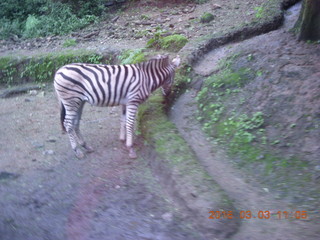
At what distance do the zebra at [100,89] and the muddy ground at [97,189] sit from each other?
593 millimetres

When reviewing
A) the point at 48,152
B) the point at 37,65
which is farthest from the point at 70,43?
the point at 48,152

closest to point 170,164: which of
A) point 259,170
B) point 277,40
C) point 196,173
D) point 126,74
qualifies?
point 196,173

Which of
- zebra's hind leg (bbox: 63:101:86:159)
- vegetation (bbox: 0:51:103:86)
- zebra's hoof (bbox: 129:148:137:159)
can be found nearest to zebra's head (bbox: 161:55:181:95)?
zebra's hoof (bbox: 129:148:137:159)

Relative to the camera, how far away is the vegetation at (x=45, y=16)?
14969 millimetres

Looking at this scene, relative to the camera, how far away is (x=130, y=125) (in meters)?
6.40

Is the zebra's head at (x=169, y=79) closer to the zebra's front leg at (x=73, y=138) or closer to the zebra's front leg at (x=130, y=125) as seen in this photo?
the zebra's front leg at (x=130, y=125)

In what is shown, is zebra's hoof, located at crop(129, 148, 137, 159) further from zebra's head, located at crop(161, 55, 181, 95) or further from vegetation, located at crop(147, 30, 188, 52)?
vegetation, located at crop(147, 30, 188, 52)

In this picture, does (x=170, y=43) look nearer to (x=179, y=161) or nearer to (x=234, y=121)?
(x=234, y=121)

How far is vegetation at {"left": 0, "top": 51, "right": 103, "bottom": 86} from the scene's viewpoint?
1128 cm

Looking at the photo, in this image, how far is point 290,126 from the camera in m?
5.98

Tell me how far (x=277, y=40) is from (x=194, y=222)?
19.0ft

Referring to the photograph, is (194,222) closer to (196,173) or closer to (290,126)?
(196,173)

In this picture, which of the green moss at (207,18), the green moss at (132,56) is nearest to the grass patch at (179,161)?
the green moss at (132,56)
